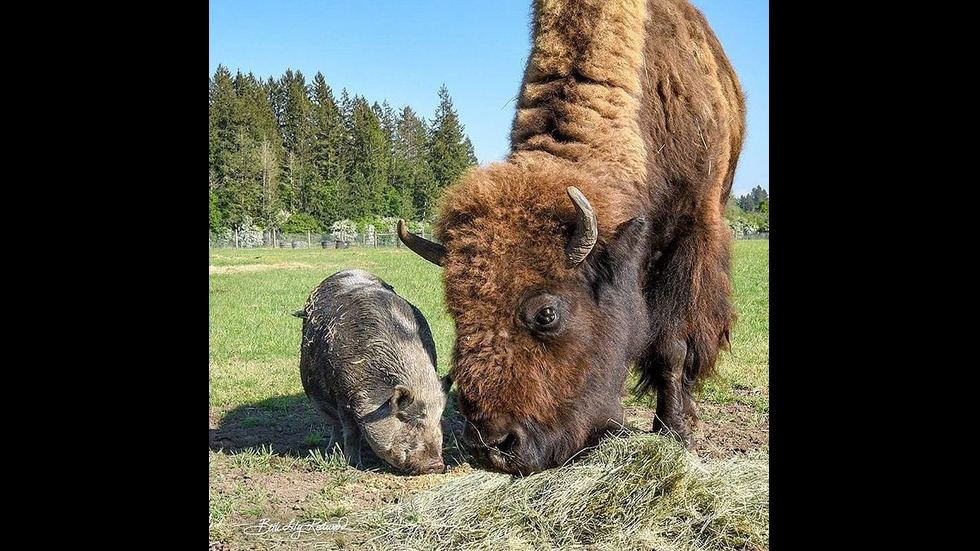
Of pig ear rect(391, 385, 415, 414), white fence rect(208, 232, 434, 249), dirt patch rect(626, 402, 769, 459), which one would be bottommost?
dirt patch rect(626, 402, 769, 459)

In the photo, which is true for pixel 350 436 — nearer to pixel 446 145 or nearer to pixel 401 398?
pixel 401 398

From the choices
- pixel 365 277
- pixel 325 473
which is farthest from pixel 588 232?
pixel 365 277

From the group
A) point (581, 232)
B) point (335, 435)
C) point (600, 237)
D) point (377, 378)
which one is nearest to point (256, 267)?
point (335, 435)


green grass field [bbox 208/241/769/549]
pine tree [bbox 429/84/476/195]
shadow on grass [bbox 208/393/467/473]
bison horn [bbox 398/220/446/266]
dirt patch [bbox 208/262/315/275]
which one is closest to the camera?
bison horn [bbox 398/220/446/266]

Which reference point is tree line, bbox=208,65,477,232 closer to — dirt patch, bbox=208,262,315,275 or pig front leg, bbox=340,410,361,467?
dirt patch, bbox=208,262,315,275

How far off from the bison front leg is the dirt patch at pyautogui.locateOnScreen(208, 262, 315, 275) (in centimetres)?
2436

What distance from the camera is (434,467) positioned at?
5.55m

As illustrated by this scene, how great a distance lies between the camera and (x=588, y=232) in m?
3.64

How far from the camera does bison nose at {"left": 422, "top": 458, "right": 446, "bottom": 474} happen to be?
5.52m

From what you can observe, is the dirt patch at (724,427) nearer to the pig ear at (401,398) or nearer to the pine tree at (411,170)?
the pig ear at (401,398)

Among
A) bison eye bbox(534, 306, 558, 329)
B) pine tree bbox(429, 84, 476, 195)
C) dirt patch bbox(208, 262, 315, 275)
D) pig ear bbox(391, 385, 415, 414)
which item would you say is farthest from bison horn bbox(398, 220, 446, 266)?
pine tree bbox(429, 84, 476, 195)

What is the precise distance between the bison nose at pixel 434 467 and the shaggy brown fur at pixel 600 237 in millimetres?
1825
